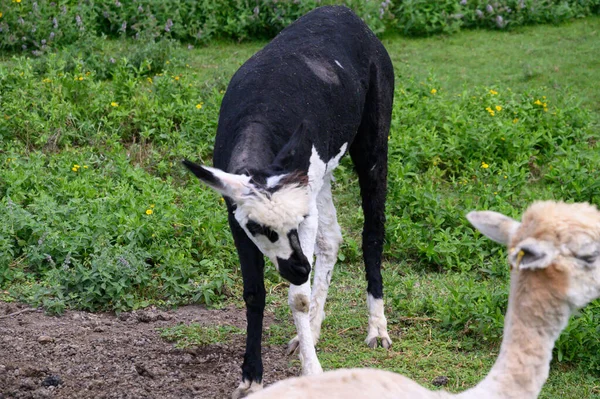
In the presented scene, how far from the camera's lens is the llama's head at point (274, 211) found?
4336mm

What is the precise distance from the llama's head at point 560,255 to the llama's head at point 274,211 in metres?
1.37

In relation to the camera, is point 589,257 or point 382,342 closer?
point 589,257

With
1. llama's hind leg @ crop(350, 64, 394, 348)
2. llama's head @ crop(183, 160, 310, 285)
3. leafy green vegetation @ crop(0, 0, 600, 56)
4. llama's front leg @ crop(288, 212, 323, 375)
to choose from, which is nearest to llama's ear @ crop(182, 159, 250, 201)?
llama's head @ crop(183, 160, 310, 285)

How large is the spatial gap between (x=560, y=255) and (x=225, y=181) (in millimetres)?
1670

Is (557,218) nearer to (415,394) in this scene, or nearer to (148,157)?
(415,394)

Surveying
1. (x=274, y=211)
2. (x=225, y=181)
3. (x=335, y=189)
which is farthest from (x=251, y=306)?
(x=335, y=189)

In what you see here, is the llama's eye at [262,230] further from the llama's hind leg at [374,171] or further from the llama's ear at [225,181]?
the llama's hind leg at [374,171]

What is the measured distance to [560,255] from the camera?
3172 millimetres

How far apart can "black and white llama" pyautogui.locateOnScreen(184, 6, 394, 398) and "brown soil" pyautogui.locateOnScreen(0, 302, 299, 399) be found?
322mm

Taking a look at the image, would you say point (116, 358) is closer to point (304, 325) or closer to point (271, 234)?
point (304, 325)

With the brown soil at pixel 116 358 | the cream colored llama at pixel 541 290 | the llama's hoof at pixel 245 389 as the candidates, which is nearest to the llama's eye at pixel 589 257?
the cream colored llama at pixel 541 290

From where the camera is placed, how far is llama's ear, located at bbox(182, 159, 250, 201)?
419cm

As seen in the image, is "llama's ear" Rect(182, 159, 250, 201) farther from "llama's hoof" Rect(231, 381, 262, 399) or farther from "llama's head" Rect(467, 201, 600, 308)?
"llama's head" Rect(467, 201, 600, 308)

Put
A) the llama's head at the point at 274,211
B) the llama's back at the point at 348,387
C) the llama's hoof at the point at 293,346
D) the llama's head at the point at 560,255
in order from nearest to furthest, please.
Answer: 1. the llama's back at the point at 348,387
2. the llama's head at the point at 560,255
3. the llama's head at the point at 274,211
4. the llama's hoof at the point at 293,346
